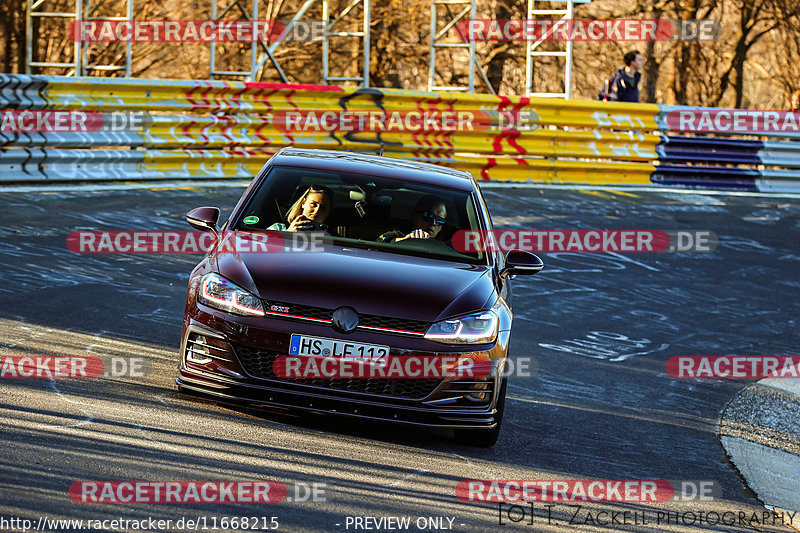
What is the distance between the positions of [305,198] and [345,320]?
1615 millimetres

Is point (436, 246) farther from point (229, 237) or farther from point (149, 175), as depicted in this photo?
point (149, 175)

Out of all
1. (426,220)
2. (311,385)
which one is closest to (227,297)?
(311,385)

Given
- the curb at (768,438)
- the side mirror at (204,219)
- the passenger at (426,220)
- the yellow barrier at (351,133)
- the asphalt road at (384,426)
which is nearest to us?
the asphalt road at (384,426)

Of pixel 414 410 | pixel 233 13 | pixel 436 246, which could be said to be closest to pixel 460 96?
pixel 436 246

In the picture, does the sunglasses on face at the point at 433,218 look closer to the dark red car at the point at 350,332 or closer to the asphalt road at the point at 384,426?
the dark red car at the point at 350,332

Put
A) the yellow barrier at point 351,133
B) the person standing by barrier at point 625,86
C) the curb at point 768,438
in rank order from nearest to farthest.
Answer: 1. the curb at point 768,438
2. the yellow barrier at point 351,133
3. the person standing by barrier at point 625,86

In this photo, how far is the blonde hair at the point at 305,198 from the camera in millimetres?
7293

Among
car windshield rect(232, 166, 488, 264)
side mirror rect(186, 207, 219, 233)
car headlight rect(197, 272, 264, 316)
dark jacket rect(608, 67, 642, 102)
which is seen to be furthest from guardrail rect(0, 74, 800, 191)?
car headlight rect(197, 272, 264, 316)

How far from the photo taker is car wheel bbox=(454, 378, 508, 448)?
6.32 metres

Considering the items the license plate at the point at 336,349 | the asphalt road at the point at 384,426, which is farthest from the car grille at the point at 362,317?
the asphalt road at the point at 384,426

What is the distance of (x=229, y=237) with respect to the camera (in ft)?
22.6

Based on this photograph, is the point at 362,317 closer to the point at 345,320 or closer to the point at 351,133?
the point at 345,320

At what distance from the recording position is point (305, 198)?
736 cm

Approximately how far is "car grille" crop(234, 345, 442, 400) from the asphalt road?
0.31m
